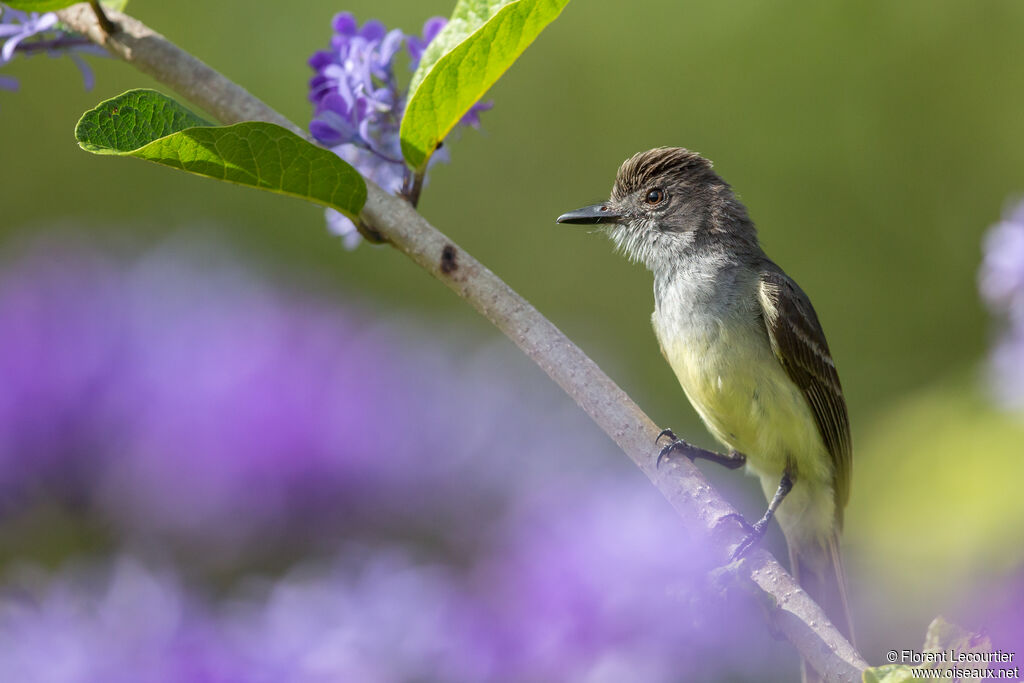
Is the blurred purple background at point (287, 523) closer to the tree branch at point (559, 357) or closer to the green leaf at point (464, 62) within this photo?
the tree branch at point (559, 357)

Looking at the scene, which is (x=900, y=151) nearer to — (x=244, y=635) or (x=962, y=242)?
(x=962, y=242)

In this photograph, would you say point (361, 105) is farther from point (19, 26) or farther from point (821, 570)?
point (821, 570)

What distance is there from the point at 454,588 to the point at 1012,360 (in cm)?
159

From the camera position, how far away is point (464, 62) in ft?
5.13

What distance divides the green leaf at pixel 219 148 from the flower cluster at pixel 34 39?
1.16 ft

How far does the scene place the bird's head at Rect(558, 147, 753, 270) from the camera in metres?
2.85

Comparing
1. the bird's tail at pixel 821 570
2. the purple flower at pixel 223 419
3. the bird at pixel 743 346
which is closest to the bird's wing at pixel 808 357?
the bird at pixel 743 346

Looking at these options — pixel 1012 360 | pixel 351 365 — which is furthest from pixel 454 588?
pixel 1012 360

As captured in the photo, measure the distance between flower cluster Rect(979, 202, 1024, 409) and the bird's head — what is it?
63cm

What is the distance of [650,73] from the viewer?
537 cm

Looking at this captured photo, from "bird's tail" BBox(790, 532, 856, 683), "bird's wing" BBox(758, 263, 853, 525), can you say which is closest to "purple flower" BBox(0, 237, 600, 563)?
"bird's wing" BBox(758, 263, 853, 525)

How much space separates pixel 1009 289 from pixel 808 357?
491mm

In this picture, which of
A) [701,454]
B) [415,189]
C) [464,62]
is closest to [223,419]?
[415,189]

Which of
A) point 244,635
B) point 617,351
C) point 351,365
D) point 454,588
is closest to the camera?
point 244,635
